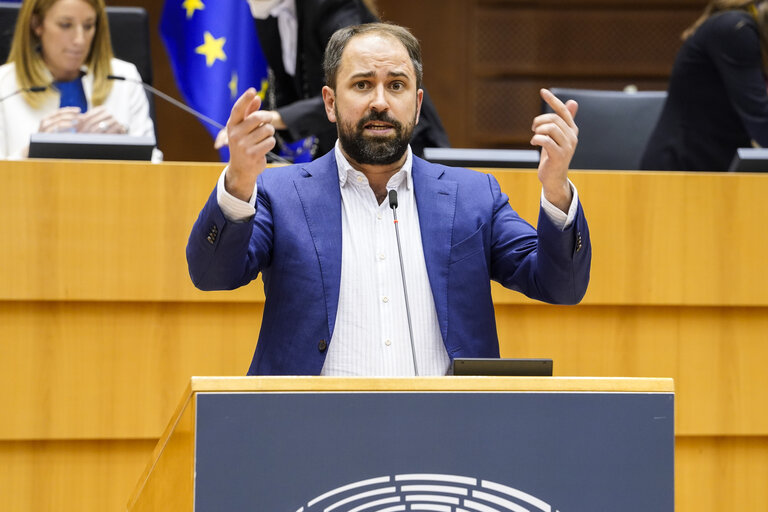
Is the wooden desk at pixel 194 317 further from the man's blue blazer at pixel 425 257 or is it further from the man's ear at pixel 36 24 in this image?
the man's ear at pixel 36 24

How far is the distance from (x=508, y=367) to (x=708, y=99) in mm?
2140

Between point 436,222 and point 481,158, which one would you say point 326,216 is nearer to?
point 436,222

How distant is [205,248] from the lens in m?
1.86

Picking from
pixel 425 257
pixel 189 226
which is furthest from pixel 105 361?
pixel 425 257

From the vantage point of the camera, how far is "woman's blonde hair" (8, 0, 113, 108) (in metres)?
3.26

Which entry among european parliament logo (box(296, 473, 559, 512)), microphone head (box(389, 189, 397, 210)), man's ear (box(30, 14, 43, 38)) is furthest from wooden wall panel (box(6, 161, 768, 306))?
european parliament logo (box(296, 473, 559, 512))

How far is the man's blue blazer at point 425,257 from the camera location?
191 centimetres

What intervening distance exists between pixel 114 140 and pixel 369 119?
0.86 meters

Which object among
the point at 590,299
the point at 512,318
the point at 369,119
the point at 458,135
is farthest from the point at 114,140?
the point at 458,135

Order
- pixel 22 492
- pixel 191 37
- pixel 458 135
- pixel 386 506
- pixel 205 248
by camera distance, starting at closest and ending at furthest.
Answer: pixel 386 506, pixel 205 248, pixel 22 492, pixel 191 37, pixel 458 135

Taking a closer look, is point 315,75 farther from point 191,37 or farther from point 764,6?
point 764,6

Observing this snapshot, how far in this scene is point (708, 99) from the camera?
3391 millimetres

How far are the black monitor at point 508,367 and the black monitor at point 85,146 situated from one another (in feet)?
4.50

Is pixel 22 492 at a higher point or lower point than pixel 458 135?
lower
